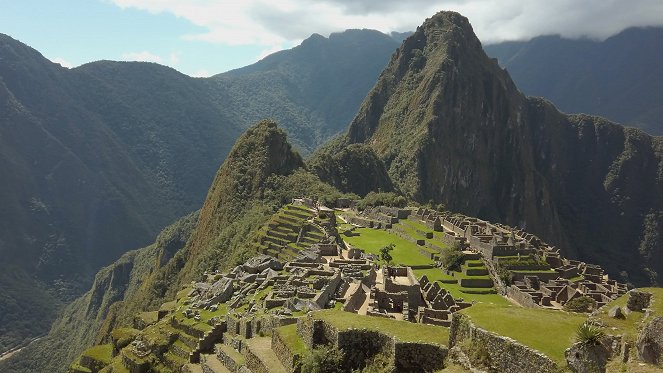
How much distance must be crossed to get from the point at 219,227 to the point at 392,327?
7584 cm

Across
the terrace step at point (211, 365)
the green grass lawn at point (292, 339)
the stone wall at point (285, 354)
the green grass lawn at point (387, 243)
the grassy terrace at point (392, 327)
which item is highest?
the grassy terrace at point (392, 327)

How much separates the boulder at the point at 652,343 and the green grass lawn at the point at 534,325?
3.79 ft

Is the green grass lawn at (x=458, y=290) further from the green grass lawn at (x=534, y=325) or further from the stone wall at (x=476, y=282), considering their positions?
the green grass lawn at (x=534, y=325)

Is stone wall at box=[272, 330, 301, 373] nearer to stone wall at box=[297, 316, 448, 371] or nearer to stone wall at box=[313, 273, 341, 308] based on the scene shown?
stone wall at box=[297, 316, 448, 371]

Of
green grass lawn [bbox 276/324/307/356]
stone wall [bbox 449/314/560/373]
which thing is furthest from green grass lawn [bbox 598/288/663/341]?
green grass lawn [bbox 276/324/307/356]

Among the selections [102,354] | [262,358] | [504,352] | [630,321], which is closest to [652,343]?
[630,321]

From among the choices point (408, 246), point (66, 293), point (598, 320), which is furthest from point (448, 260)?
point (66, 293)

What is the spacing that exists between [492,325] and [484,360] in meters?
0.77

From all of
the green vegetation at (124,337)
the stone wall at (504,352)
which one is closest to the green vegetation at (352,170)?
the green vegetation at (124,337)

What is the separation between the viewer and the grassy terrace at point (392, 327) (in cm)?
1284

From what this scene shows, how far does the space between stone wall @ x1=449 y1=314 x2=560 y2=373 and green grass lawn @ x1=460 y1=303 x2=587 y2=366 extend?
14 centimetres

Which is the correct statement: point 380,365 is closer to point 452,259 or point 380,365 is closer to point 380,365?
point 380,365

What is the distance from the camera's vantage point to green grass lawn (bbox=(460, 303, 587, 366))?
10.2 meters

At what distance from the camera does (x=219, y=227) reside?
286ft
